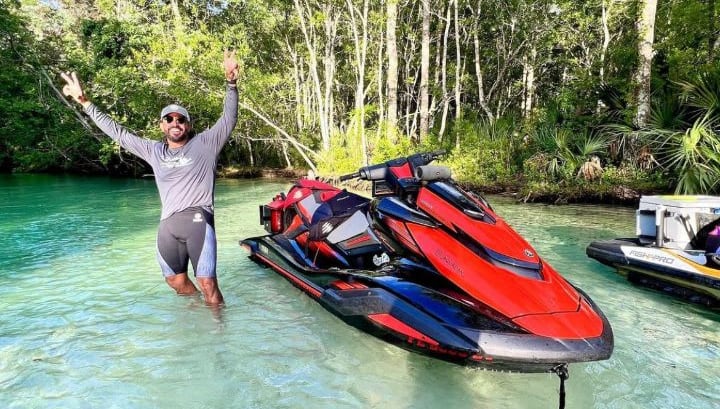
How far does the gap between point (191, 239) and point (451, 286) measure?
6.00 feet

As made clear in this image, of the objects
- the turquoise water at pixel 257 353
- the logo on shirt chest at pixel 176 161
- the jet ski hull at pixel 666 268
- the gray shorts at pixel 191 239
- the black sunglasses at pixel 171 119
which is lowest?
the turquoise water at pixel 257 353

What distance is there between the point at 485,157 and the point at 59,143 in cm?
2062

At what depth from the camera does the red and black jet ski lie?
2322 mm

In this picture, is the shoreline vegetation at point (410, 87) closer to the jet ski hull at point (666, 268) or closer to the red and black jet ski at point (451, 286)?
the red and black jet ski at point (451, 286)

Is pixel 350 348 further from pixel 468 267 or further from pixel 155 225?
pixel 155 225

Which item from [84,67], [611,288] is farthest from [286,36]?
[611,288]

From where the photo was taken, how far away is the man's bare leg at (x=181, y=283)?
11.8 ft

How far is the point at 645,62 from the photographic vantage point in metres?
9.94

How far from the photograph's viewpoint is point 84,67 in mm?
20359

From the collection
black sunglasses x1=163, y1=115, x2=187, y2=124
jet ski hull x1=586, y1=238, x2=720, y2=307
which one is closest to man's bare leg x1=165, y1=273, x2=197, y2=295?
black sunglasses x1=163, y1=115, x2=187, y2=124

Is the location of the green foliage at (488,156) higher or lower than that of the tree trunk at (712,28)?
lower

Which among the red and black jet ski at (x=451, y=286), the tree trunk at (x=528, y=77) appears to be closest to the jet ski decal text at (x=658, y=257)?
the red and black jet ski at (x=451, y=286)

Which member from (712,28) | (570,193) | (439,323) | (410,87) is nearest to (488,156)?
(570,193)

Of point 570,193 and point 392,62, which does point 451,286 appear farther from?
point 392,62
